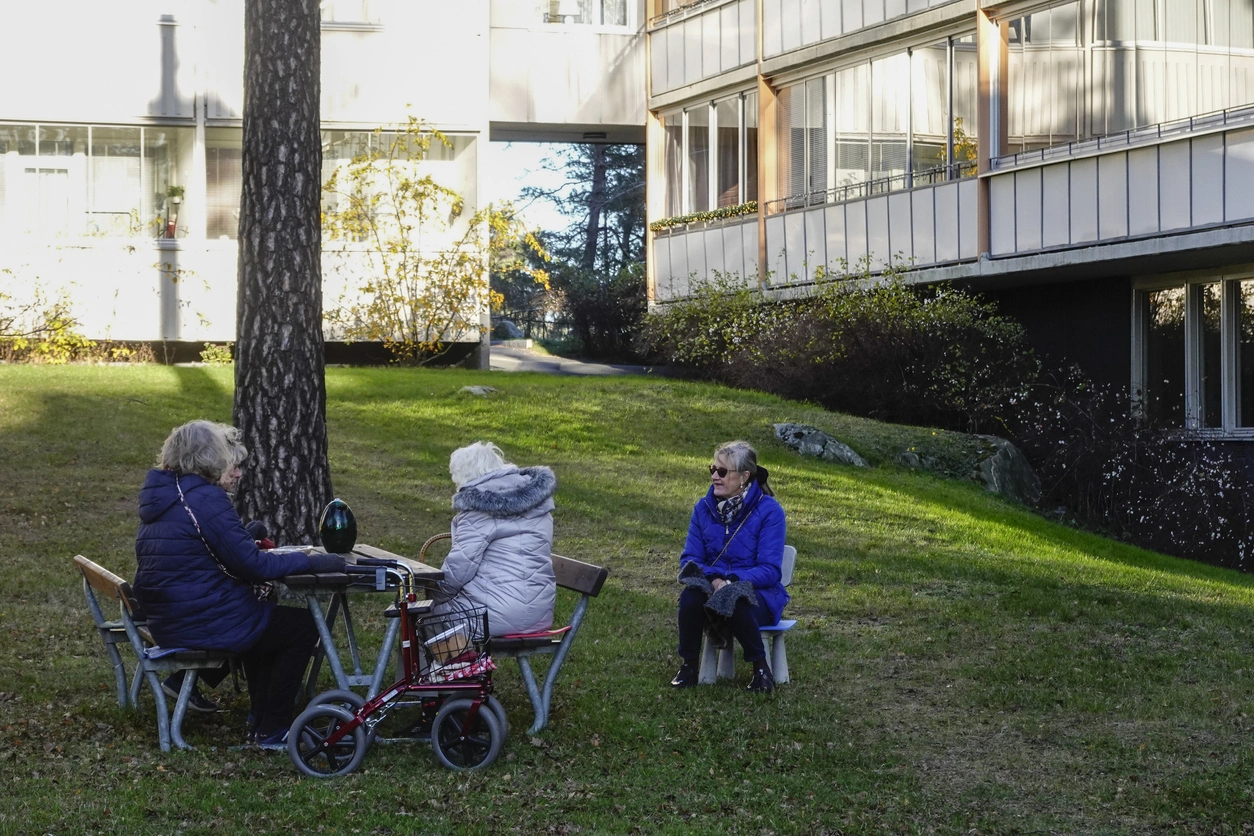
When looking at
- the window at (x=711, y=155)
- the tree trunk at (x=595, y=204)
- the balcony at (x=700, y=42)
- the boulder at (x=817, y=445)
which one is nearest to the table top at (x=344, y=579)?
the boulder at (x=817, y=445)

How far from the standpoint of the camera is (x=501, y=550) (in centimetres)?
655

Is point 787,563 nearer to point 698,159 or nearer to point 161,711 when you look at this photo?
point 161,711

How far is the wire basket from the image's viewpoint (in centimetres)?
611

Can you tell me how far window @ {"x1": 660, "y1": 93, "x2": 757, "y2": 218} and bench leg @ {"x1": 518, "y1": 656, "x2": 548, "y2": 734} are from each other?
1790cm

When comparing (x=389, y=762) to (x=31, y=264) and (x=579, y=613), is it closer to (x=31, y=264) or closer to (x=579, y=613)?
(x=579, y=613)

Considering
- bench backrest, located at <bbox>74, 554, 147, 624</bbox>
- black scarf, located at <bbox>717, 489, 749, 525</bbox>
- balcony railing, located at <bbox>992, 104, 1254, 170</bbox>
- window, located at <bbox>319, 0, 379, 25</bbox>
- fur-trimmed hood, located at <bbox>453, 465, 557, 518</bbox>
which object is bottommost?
bench backrest, located at <bbox>74, 554, 147, 624</bbox>

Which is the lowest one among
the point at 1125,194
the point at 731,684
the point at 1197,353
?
the point at 731,684

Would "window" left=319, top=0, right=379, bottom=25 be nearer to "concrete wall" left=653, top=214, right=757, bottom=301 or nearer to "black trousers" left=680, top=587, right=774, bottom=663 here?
"concrete wall" left=653, top=214, right=757, bottom=301

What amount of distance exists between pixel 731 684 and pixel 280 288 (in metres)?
3.85

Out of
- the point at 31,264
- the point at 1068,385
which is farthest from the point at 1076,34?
the point at 31,264

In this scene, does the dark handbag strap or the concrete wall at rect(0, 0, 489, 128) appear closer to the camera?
the dark handbag strap

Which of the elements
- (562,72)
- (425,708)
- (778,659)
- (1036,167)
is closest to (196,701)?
(425,708)

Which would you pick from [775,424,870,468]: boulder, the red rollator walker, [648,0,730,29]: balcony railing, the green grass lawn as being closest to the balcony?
[648,0,730,29]: balcony railing

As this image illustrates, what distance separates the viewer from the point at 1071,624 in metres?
9.73
